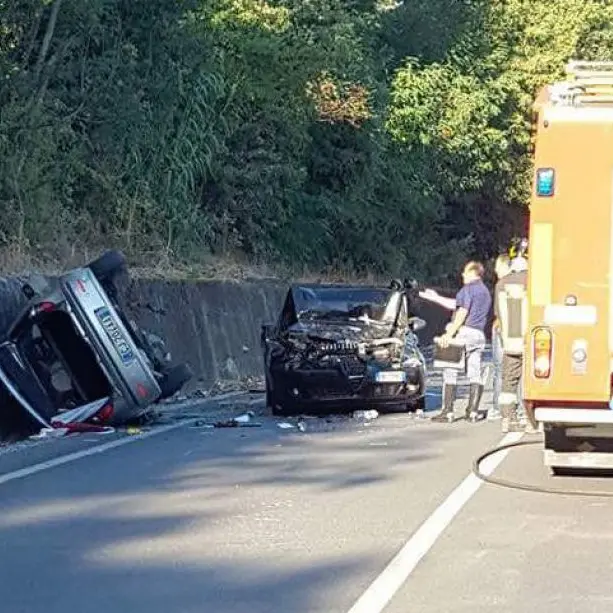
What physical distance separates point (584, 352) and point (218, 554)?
3145 mm

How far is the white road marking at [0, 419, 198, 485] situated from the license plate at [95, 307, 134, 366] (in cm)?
83

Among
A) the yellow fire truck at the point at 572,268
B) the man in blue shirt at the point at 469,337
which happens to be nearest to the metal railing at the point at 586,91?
the yellow fire truck at the point at 572,268

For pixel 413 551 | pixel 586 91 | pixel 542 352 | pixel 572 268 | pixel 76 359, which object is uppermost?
pixel 586 91

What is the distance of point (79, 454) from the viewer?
13734 millimetres

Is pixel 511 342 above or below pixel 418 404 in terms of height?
above

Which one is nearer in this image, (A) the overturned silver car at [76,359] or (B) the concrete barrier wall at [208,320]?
(A) the overturned silver car at [76,359]

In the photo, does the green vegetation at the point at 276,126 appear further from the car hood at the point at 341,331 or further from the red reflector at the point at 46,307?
the red reflector at the point at 46,307

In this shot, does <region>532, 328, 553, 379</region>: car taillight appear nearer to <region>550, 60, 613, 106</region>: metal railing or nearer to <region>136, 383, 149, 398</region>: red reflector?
<region>550, 60, 613, 106</region>: metal railing

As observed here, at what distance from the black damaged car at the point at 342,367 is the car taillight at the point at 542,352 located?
22.1ft

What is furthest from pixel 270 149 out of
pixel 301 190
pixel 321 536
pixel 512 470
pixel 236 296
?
pixel 321 536

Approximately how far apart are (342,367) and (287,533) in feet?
25.3

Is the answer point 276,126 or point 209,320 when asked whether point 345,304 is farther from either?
point 276,126

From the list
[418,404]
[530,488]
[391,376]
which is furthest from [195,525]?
[418,404]

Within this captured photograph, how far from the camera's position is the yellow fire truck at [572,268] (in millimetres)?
10562
